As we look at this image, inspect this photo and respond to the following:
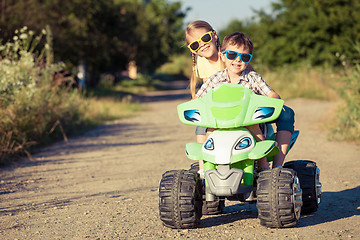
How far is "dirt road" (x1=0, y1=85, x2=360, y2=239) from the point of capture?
15.0ft

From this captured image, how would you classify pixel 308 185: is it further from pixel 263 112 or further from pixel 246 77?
pixel 246 77

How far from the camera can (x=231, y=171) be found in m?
4.26

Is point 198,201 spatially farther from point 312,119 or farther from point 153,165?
point 312,119

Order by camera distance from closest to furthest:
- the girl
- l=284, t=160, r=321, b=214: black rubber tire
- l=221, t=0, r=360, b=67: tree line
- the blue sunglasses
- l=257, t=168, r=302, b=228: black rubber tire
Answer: l=257, t=168, r=302, b=228: black rubber tire < the blue sunglasses < l=284, t=160, r=321, b=214: black rubber tire < the girl < l=221, t=0, r=360, b=67: tree line

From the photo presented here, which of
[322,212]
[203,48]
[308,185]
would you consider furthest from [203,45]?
[322,212]

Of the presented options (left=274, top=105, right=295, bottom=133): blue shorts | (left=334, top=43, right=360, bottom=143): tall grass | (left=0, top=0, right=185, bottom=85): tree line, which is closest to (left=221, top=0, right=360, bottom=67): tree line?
(left=0, top=0, right=185, bottom=85): tree line

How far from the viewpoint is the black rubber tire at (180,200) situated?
4406mm

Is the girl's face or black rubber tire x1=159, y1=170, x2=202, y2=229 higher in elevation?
the girl's face

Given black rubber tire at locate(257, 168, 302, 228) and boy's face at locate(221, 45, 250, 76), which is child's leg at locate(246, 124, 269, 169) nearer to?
black rubber tire at locate(257, 168, 302, 228)

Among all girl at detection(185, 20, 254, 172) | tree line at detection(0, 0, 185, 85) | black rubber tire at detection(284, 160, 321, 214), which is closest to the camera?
black rubber tire at detection(284, 160, 321, 214)

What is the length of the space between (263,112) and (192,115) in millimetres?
587

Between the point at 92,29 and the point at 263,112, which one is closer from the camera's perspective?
the point at 263,112

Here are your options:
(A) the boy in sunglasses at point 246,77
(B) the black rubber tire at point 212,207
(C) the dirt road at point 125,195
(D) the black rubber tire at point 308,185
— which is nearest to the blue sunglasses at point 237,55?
(A) the boy in sunglasses at point 246,77

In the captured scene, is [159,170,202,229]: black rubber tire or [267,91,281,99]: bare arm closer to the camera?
[159,170,202,229]: black rubber tire
